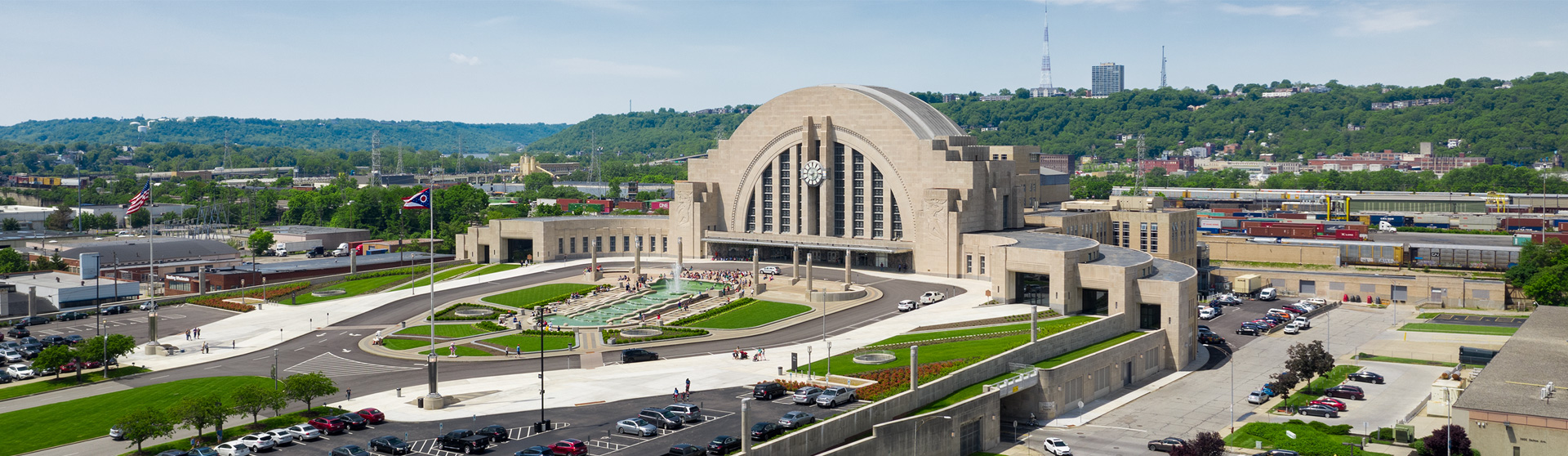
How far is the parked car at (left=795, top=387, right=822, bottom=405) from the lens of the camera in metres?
70.4

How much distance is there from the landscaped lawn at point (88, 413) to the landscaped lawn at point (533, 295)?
3136cm

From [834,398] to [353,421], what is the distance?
86.7 ft

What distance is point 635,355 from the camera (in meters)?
86.3

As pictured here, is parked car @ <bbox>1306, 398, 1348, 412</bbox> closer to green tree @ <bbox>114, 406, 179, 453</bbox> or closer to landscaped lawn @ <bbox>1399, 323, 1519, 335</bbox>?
landscaped lawn @ <bbox>1399, 323, 1519, 335</bbox>

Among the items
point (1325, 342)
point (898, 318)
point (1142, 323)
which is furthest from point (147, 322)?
point (1325, 342)

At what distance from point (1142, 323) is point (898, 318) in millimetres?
19456

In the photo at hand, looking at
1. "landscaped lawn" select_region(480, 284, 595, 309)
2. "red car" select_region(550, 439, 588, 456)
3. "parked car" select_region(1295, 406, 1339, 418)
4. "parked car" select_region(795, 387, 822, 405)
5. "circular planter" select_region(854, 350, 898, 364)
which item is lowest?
"parked car" select_region(1295, 406, 1339, 418)

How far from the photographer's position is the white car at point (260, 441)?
207 feet

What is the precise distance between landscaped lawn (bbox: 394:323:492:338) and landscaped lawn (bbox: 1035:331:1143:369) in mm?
44622

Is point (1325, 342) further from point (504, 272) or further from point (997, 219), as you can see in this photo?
point (504, 272)

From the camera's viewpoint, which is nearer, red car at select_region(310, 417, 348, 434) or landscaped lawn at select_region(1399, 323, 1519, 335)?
red car at select_region(310, 417, 348, 434)

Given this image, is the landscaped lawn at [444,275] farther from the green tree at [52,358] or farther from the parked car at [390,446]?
the parked car at [390,446]

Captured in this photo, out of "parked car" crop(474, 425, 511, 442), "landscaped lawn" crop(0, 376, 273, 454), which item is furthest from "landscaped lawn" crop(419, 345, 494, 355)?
"parked car" crop(474, 425, 511, 442)

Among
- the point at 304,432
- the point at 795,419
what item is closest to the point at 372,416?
the point at 304,432
